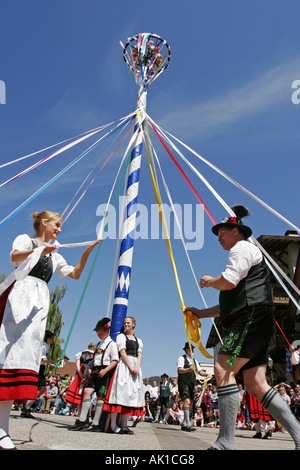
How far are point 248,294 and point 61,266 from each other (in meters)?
1.63

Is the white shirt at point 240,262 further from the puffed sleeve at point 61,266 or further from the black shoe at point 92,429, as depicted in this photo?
the black shoe at point 92,429

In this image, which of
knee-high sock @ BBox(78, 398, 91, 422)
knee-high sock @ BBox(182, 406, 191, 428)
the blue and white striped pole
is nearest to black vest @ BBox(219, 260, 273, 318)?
the blue and white striped pole

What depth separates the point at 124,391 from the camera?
5.61 metres

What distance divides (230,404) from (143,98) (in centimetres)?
709

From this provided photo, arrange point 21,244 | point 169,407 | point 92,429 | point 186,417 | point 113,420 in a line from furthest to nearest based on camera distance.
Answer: point 169,407 < point 186,417 < point 92,429 < point 113,420 < point 21,244

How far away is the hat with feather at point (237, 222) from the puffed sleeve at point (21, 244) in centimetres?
157

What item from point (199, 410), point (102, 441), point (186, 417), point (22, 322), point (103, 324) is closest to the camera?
point (22, 322)

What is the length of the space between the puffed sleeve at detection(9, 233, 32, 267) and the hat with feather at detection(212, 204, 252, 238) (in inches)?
62.0

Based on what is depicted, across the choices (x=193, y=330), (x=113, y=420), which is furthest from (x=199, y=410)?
(x=193, y=330)

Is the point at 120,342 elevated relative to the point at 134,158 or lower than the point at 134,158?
lower

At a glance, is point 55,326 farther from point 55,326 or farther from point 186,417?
point 186,417

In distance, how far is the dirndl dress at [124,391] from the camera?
5520 millimetres

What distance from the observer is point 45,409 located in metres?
13.9
